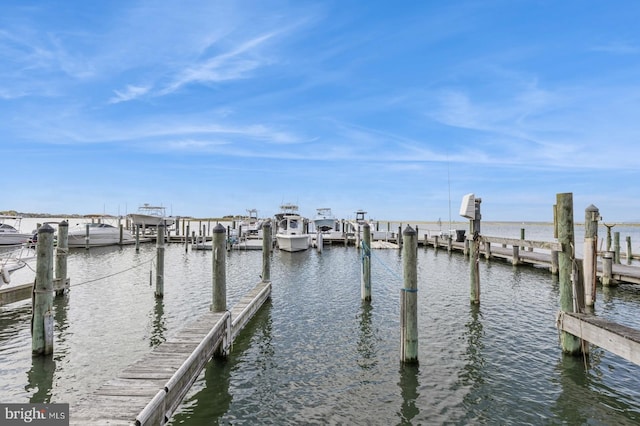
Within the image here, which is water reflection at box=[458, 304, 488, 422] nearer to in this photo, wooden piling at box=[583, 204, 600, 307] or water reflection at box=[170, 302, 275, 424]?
wooden piling at box=[583, 204, 600, 307]

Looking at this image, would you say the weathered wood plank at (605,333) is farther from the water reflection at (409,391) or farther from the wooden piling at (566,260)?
the water reflection at (409,391)

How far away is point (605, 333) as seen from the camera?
256 inches

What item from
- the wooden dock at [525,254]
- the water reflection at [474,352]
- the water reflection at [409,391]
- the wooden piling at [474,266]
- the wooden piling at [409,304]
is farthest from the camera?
the wooden dock at [525,254]

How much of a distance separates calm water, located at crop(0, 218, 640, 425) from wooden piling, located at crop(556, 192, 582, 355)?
37cm

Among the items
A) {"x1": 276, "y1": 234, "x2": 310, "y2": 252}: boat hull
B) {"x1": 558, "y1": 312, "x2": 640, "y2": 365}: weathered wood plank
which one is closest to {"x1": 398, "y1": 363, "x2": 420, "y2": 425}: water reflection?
{"x1": 558, "y1": 312, "x2": 640, "y2": 365}: weathered wood plank

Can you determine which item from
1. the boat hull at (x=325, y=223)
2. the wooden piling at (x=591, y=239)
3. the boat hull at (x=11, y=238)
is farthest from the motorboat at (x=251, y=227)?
the wooden piling at (x=591, y=239)

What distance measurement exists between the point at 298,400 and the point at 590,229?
10025 mm

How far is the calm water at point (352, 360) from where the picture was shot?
20.4 ft

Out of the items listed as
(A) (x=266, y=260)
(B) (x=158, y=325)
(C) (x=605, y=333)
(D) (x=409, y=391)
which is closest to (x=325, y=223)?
(A) (x=266, y=260)

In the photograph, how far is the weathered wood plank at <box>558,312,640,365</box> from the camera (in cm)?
588

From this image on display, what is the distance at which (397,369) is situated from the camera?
25.5ft

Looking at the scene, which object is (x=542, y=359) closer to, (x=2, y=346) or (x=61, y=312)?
(x=2, y=346)

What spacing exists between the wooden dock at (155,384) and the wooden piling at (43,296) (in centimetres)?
333

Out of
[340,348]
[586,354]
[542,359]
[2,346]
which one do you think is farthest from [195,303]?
[586,354]
